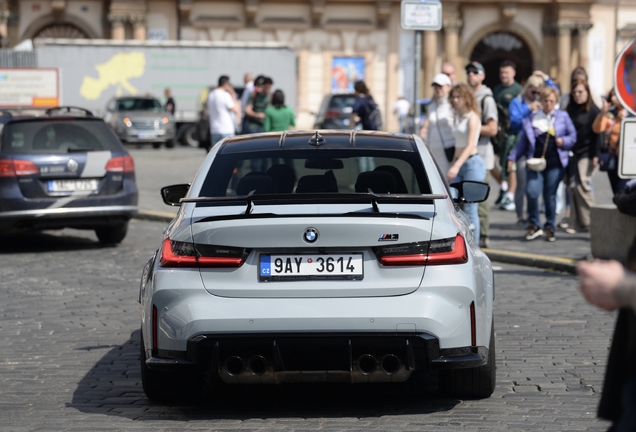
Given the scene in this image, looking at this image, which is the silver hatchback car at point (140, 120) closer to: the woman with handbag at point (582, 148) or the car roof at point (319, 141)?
the woman with handbag at point (582, 148)

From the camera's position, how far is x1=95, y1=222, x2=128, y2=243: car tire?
12.8 meters

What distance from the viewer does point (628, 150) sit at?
9398 millimetres

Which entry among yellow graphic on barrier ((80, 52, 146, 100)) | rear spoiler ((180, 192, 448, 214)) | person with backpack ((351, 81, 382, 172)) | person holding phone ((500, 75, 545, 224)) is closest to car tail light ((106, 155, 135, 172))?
person holding phone ((500, 75, 545, 224))

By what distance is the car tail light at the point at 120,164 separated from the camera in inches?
479

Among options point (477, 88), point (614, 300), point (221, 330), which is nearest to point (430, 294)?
point (221, 330)

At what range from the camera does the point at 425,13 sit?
44.2 feet

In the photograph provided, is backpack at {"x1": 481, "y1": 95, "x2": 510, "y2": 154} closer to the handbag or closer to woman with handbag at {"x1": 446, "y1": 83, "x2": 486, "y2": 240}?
the handbag

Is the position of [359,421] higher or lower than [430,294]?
lower

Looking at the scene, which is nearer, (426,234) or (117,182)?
(426,234)

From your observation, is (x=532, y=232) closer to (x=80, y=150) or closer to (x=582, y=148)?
(x=582, y=148)

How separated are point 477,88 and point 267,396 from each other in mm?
6927

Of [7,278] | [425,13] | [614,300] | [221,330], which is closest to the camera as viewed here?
[614,300]

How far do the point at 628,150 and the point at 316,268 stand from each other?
492cm

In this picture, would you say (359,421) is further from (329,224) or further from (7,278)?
(7,278)
